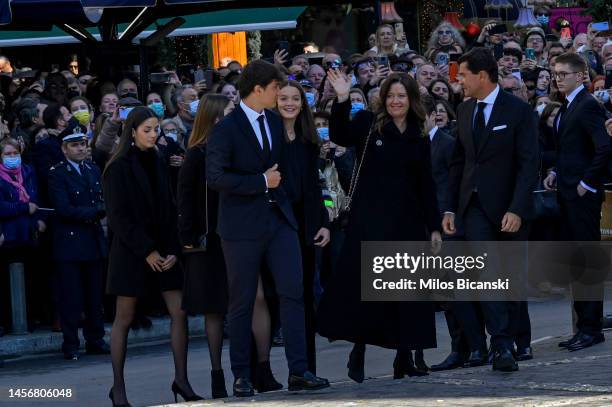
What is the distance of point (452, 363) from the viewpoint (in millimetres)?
11094

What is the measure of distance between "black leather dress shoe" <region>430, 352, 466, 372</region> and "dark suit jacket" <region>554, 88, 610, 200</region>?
1.43 m

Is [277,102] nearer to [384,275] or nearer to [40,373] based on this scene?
[384,275]

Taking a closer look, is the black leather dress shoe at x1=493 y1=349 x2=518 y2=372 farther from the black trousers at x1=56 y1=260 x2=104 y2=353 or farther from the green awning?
the green awning

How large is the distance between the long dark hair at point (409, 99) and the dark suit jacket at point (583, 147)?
66.0 inches

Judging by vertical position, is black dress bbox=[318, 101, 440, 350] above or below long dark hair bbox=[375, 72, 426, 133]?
below

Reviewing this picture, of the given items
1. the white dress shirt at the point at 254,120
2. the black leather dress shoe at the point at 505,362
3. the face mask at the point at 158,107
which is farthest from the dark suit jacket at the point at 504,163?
the face mask at the point at 158,107

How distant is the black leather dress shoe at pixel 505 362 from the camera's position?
10.1 meters

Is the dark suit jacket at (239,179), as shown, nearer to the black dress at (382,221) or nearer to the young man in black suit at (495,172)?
the black dress at (382,221)

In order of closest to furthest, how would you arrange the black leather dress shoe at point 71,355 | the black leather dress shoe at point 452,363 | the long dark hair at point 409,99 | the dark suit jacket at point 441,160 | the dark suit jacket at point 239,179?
the dark suit jacket at point 239,179 → the long dark hair at point 409,99 → the black leather dress shoe at point 452,363 → the dark suit jacket at point 441,160 → the black leather dress shoe at point 71,355

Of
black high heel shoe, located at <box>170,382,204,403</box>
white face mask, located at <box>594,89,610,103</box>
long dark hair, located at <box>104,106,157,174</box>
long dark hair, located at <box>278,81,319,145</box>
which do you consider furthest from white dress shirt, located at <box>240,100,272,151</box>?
white face mask, located at <box>594,89,610,103</box>

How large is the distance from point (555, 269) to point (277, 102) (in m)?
5.58

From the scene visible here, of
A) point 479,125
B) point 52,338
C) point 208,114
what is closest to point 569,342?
point 479,125

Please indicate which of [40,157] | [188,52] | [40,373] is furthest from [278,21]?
[40,373]

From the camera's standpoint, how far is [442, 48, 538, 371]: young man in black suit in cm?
1032
